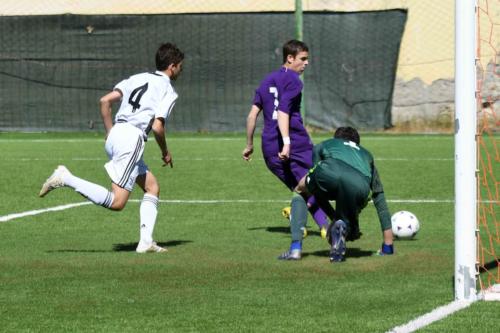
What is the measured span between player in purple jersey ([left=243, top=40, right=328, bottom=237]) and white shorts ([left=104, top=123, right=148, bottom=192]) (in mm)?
1120

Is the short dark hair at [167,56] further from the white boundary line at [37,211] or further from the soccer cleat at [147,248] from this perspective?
the white boundary line at [37,211]

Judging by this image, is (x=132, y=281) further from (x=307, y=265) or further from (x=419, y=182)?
(x=419, y=182)

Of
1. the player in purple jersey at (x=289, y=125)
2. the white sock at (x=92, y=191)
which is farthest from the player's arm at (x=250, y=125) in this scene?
the white sock at (x=92, y=191)

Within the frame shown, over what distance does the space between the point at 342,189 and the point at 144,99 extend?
1.79 meters

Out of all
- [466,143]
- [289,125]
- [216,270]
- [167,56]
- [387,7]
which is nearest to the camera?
[466,143]

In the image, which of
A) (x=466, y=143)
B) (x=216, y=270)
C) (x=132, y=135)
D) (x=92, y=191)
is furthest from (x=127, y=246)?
(x=466, y=143)

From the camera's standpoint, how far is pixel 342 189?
8.02 metres

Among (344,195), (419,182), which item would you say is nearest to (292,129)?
(344,195)

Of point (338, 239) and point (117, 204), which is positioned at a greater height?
point (117, 204)

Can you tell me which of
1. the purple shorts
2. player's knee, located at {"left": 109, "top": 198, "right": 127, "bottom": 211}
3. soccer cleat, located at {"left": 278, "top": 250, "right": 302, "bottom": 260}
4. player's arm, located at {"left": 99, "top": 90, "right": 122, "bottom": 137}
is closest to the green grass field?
soccer cleat, located at {"left": 278, "top": 250, "right": 302, "bottom": 260}

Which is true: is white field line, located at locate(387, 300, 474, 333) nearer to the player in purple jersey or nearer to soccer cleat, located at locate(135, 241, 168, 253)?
the player in purple jersey

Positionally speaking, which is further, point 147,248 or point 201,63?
point 201,63

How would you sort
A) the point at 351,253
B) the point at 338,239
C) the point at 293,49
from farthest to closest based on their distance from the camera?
1. the point at 293,49
2. the point at 351,253
3. the point at 338,239

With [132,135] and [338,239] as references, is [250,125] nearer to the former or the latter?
[132,135]
